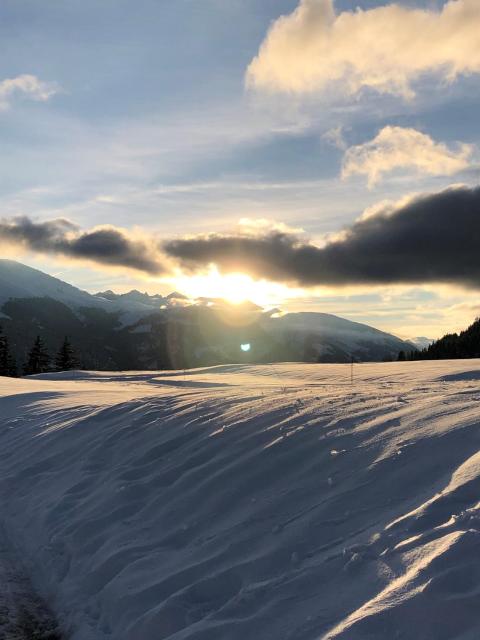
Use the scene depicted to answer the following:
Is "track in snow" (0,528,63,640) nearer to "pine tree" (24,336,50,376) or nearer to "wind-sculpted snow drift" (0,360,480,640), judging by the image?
"wind-sculpted snow drift" (0,360,480,640)

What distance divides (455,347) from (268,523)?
8008cm

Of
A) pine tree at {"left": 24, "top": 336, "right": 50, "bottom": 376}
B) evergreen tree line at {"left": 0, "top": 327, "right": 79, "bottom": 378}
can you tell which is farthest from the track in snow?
pine tree at {"left": 24, "top": 336, "right": 50, "bottom": 376}

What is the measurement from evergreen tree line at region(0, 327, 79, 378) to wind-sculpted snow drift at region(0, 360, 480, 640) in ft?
190

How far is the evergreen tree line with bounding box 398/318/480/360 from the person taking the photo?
74.3 metres

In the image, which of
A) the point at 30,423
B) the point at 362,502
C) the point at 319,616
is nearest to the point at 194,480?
the point at 362,502

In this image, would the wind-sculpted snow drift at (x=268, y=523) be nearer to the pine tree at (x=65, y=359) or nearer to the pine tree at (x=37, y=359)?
the pine tree at (x=65, y=359)

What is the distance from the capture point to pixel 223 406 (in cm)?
1115

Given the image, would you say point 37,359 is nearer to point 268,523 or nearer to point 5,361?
point 5,361

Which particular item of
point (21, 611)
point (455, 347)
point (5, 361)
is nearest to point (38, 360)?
point (5, 361)

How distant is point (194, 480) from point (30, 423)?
872cm

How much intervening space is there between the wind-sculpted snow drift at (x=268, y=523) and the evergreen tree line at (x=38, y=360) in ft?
190

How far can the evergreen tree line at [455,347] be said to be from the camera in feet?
244

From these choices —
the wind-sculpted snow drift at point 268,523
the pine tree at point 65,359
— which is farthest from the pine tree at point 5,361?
the wind-sculpted snow drift at point 268,523

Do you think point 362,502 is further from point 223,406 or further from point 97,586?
point 223,406
